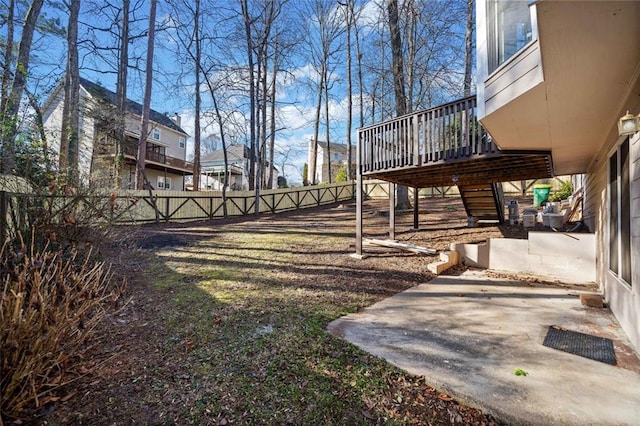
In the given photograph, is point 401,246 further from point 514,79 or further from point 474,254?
point 514,79

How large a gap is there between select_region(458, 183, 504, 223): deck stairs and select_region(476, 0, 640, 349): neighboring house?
3.42 meters

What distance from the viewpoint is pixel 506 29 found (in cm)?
320

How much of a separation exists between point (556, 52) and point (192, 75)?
15979mm

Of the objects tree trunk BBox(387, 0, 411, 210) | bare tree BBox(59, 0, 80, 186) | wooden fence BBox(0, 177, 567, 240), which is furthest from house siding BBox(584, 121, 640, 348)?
bare tree BBox(59, 0, 80, 186)

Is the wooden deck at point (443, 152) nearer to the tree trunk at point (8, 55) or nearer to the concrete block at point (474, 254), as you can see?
the concrete block at point (474, 254)

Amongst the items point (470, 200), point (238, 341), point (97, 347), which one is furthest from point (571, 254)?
point (97, 347)

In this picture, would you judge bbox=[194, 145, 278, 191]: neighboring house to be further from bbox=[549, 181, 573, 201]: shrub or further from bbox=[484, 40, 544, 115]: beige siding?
bbox=[484, 40, 544, 115]: beige siding

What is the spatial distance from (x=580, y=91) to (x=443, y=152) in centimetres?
259

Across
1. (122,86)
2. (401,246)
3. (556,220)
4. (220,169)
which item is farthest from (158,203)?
(220,169)

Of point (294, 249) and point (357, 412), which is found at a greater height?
point (294, 249)

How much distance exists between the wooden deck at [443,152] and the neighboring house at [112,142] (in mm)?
5098

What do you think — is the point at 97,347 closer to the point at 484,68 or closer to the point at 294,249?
the point at 294,249

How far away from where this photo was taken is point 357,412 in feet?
6.32

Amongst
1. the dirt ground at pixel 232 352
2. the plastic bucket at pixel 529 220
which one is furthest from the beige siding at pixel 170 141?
the plastic bucket at pixel 529 220
